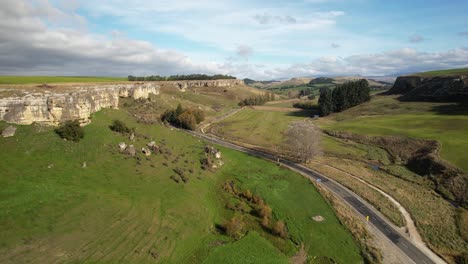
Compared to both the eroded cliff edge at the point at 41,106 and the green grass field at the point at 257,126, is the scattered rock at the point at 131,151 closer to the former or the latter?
the eroded cliff edge at the point at 41,106

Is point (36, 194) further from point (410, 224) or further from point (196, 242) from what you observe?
point (410, 224)

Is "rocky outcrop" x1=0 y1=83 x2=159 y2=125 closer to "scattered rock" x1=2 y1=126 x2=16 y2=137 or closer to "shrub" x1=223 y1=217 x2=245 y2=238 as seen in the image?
"scattered rock" x1=2 y1=126 x2=16 y2=137

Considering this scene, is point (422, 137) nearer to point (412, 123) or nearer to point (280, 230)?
point (412, 123)

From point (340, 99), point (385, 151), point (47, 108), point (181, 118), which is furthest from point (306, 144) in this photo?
point (340, 99)

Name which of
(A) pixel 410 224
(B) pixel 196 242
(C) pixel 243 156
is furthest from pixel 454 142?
(B) pixel 196 242

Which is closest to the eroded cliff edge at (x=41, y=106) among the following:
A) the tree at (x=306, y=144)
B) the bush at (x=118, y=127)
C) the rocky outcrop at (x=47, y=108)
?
the rocky outcrop at (x=47, y=108)

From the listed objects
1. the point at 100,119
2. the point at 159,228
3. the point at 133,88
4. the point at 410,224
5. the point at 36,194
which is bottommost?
the point at 410,224
